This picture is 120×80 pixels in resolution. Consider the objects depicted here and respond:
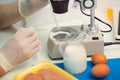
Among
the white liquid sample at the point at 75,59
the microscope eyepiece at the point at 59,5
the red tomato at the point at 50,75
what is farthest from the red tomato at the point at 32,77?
the microscope eyepiece at the point at 59,5

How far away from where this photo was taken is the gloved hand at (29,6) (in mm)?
1196

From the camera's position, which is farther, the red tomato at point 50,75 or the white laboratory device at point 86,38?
the white laboratory device at point 86,38

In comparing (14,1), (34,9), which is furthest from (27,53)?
(14,1)

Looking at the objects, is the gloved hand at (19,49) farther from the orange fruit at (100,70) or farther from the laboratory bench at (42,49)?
the orange fruit at (100,70)

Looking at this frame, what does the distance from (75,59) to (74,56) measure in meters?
0.01

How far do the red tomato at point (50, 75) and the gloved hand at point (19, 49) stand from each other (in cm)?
11

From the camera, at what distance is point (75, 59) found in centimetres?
100

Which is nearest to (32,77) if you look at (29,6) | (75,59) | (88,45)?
(75,59)

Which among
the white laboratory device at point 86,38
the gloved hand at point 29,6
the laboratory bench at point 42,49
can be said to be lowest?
the laboratory bench at point 42,49

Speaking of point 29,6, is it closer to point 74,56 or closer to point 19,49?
point 19,49

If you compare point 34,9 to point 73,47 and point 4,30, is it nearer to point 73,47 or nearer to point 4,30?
point 4,30

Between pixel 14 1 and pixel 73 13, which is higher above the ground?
pixel 14 1

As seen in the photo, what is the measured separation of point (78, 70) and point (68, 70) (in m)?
0.04

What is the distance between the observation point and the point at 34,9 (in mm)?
1290
